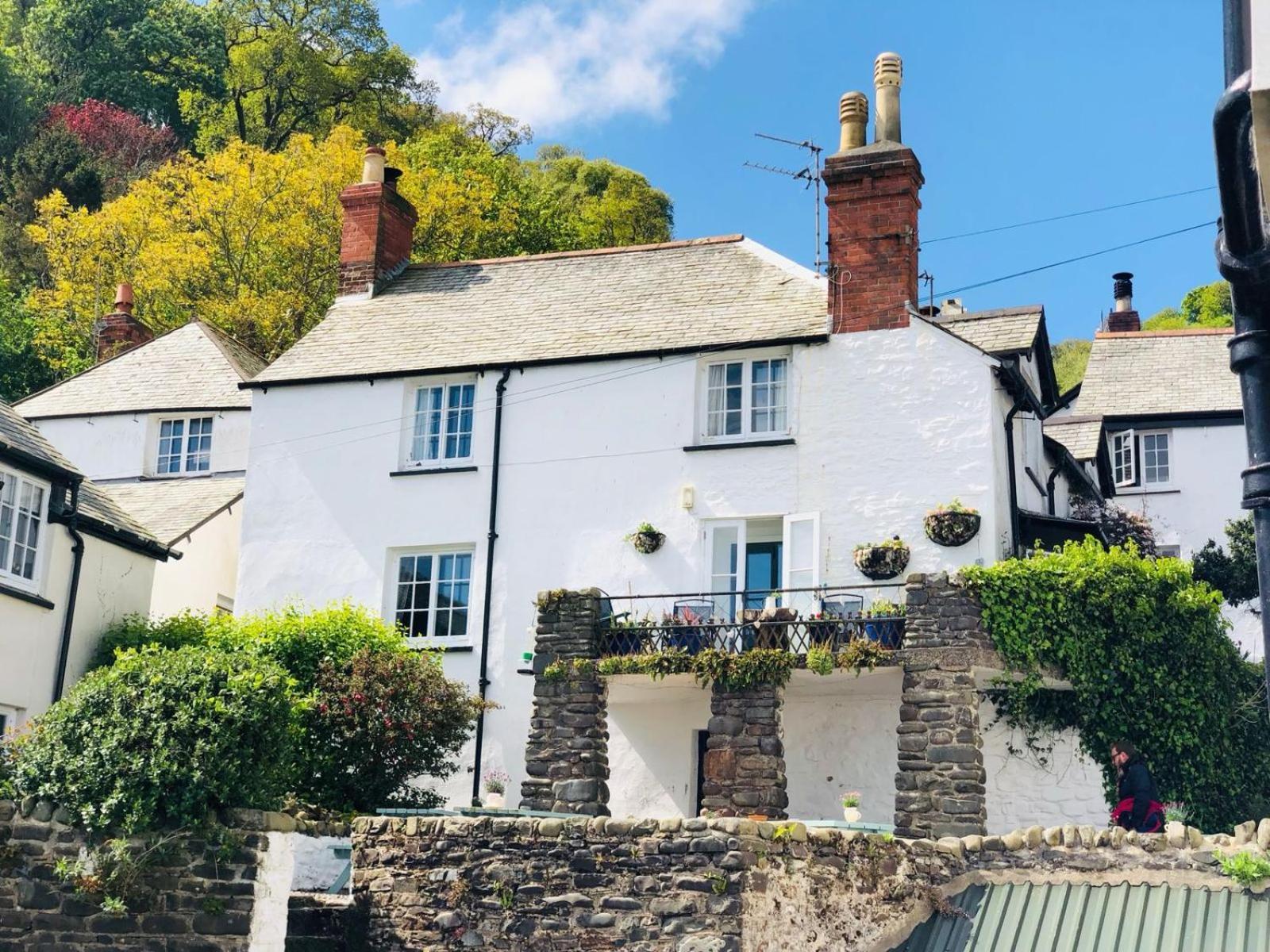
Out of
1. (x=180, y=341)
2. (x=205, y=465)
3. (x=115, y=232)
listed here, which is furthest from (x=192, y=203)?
(x=205, y=465)

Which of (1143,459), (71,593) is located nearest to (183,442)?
(71,593)

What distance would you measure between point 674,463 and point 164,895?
10846mm

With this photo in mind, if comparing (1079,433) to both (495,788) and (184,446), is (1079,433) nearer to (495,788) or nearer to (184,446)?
(495,788)

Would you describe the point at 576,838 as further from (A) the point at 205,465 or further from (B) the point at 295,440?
(A) the point at 205,465

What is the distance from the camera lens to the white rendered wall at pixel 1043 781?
18.9m

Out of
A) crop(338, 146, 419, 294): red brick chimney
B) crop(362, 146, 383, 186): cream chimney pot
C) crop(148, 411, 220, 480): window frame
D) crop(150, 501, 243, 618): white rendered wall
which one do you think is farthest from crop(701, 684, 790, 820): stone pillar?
crop(148, 411, 220, 480): window frame

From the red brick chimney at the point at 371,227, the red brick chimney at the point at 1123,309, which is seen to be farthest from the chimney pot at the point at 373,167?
the red brick chimney at the point at 1123,309

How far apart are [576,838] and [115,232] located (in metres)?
31.2

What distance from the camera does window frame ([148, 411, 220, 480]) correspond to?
2936 centimetres

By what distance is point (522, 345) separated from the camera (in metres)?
24.0

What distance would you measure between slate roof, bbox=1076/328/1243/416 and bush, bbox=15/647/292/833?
23367 mm

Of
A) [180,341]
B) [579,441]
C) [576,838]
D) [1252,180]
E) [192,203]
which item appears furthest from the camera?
[192,203]

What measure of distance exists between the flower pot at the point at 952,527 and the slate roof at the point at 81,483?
1090cm

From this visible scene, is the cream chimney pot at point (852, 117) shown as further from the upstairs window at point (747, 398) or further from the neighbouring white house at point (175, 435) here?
the neighbouring white house at point (175, 435)
